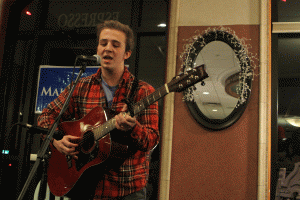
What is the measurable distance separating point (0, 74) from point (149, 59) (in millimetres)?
1963

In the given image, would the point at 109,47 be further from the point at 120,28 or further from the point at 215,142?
the point at 215,142

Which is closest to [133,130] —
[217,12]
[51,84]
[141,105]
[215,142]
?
[141,105]

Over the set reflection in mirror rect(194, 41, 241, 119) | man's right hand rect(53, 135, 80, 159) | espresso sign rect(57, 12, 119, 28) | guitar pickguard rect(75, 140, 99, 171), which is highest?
espresso sign rect(57, 12, 119, 28)

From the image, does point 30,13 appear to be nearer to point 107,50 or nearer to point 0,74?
Result: point 0,74

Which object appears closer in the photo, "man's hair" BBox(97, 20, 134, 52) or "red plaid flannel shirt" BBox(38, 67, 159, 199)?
"red plaid flannel shirt" BBox(38, 67, 159, 199)

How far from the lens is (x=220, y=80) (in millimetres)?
3000

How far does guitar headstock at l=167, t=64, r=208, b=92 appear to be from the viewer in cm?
174

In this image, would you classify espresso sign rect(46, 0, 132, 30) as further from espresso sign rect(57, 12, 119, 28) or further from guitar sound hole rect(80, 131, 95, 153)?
guitar sound hole rect(80, 131, 95, 153)

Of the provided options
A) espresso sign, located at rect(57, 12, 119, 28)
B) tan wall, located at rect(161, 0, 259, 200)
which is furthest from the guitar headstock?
espresso sign, located at rect(57, 12, 119, 28)

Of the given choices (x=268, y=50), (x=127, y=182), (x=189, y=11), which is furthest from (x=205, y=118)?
(x=127, y=182)

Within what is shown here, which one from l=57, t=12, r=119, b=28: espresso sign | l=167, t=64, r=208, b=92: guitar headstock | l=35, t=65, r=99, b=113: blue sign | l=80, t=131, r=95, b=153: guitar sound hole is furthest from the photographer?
l=57, t=12, r=119, b=28: espresso sign

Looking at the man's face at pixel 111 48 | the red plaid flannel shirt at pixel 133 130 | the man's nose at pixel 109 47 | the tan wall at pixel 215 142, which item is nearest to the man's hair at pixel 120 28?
the man's face at pixel 111 48

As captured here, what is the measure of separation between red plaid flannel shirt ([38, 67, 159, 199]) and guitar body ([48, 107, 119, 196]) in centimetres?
11

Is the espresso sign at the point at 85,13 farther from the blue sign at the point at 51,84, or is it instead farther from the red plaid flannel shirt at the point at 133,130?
the red plaid flannel shirt at the point at 133,130
